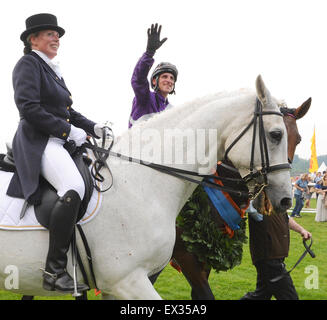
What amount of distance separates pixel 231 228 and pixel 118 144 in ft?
5.95

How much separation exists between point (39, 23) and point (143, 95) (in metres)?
1.74

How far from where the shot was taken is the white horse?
3.30 meters

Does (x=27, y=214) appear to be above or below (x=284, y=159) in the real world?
below

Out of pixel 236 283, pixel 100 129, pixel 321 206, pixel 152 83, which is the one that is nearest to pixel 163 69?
pixel 152 83

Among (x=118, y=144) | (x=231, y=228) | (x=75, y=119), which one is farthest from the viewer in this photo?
(x=231, y=228)

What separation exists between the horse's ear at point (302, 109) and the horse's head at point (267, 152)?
6.33 ft

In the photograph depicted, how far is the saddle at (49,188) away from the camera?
328cm

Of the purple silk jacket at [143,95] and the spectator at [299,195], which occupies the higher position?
the purple silk jacket at [143,95]

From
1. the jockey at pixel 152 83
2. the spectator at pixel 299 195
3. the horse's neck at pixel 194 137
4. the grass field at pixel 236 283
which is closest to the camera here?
the horse's neck at pixel 194 137

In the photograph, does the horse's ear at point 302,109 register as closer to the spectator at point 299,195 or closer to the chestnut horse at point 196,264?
the chestnut horse at point 196,264

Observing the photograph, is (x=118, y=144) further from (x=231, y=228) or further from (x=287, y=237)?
(x=287, y=237)

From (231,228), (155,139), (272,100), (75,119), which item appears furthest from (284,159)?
(75,119)

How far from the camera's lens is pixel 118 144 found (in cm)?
377

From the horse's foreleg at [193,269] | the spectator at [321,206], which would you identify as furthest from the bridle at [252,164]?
the spectator at [321,206]
